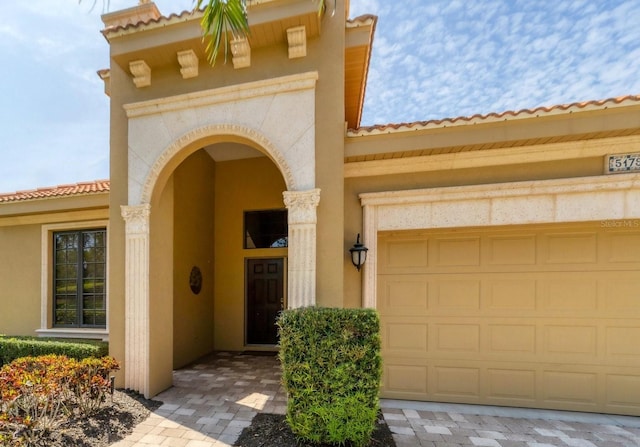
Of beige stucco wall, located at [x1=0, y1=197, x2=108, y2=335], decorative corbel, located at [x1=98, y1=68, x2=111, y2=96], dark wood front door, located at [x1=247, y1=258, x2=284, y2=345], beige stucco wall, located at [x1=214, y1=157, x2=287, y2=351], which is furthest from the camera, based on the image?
beige stucco wall, located at [x1=214, y1=157, x2=287, y2=351]

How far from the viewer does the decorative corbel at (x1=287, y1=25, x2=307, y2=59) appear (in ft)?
14.2

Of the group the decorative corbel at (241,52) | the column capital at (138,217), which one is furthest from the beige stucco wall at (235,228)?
the decorative corbel at (241,52)

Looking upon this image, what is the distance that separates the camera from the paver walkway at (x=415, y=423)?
11.7 ft

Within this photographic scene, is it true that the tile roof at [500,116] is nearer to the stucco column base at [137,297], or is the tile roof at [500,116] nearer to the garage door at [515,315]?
the garage door at [515,315]

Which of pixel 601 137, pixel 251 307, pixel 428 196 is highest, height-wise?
pixel 601 137

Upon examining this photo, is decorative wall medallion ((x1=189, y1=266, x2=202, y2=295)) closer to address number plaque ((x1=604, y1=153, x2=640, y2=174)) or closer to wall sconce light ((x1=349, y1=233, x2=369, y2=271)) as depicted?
wall sconce light ((x1=349, y1=233, x2=369, y2=271))

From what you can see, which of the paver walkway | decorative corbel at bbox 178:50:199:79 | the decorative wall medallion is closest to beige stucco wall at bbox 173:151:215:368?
the decorative wall medallion

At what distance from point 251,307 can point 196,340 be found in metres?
1.53

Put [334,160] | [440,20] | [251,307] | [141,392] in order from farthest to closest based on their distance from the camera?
[251,307]
[440,20]
[141,392]
[334,160]

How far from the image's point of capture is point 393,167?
15.1 feet

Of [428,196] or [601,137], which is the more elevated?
[601,137]

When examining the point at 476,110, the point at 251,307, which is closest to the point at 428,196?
the point at 476,110

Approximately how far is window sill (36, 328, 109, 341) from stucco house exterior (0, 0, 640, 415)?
1871 millimetres

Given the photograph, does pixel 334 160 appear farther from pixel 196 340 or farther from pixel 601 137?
pixel 196 340
